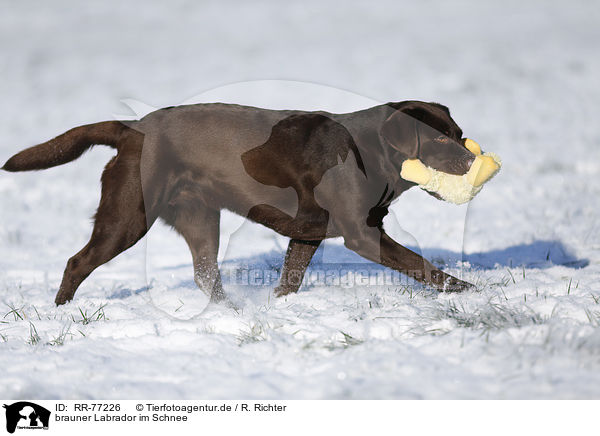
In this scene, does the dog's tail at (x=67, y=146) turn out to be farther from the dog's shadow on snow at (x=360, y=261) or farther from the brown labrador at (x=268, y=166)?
the dog's shadow on snow at (x=360, y=261)

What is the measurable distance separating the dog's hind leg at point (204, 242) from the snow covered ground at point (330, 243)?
145mm

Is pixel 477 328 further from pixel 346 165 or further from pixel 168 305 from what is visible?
pixel 168 305

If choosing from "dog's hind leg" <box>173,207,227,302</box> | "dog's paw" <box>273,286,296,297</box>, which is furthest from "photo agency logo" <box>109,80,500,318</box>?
"dog's paw" <box>273,286,296,297</box>

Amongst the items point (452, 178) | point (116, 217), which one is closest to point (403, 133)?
point (452, 178)

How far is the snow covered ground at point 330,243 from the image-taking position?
1.92 metres

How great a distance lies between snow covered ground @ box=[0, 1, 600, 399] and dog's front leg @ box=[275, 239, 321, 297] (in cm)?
18

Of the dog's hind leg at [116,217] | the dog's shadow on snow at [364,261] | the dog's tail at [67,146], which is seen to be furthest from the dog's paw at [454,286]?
the dog's tail at [67,146]

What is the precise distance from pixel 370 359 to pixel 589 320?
89 cm

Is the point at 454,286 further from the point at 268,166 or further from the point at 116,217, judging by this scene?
the point at 116,217

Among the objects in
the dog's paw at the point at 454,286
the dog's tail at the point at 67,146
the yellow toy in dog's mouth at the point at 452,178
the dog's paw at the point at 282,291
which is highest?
the dog's tail at the point at 67,146

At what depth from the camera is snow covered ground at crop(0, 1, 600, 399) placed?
75.5 inches
